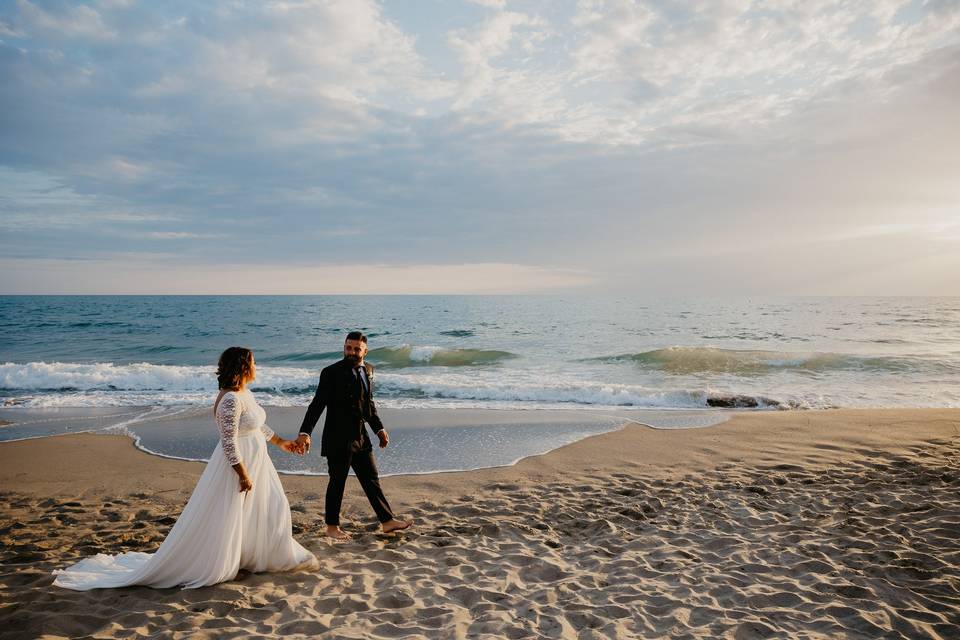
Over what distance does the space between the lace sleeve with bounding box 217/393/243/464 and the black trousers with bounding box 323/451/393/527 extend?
4.10 ft

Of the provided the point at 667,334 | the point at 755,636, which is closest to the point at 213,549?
the point at 755,636

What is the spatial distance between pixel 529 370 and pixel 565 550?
57.1 ft

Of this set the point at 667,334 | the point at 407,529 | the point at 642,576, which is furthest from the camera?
the point at 667,334

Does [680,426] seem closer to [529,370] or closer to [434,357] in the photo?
[529,370]

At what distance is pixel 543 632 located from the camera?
369 cm

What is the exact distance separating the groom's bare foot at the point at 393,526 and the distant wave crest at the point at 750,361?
17622 millimetres

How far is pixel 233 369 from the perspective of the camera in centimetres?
412

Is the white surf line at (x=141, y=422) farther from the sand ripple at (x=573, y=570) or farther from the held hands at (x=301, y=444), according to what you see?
the held hands at (x=301, y=444)

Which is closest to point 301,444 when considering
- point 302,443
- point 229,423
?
point 302,443

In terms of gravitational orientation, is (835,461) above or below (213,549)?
below

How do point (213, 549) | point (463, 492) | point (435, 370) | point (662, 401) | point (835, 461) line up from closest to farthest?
1. point (213, 549)
2. point (463, 492)
3. point (835, 461)
4. point (662, 401)
5. point (435, 370)

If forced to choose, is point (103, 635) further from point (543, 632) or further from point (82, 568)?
point (543, 632)

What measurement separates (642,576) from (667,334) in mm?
32131

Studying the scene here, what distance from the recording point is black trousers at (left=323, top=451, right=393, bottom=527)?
17.5 feet
